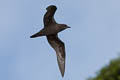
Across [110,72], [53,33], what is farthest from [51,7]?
[110,72]

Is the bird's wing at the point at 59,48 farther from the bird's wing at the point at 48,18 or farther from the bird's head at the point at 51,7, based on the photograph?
the bird's head at the point at 51,7

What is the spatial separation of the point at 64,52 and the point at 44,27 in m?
2.20

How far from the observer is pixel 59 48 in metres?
21.0

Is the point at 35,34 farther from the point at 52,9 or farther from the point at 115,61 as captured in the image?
the point at 115,61

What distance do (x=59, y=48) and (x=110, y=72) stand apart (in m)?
54.0

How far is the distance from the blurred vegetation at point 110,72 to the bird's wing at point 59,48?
175 feet

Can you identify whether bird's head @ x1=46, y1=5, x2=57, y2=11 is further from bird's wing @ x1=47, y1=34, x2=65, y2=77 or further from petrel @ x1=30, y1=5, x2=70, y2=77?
bird's wing @ x1=47, y1=34, x2=65, y2=77

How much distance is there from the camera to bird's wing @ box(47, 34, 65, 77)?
2023 cm

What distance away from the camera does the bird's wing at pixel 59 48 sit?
797 inches

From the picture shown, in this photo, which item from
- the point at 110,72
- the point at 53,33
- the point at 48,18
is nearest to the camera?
the point at 53,33

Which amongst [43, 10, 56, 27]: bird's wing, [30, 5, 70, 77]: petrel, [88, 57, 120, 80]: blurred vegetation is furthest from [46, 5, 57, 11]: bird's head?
[88, 57, 120, 80]: blurred vegetation

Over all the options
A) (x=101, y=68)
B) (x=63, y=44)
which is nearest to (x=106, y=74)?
(x=101, y=68)

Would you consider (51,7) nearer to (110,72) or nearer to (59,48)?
(59,48)

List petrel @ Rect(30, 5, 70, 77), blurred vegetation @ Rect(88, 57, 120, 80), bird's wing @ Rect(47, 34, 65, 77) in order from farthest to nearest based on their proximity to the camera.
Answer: blurred vegetation @ Rect(88, 57, 120, 80) < bird's wing @ Rect(47, 34, 65, 77) < petrel @ Rect(30, 5, 70, 77)
